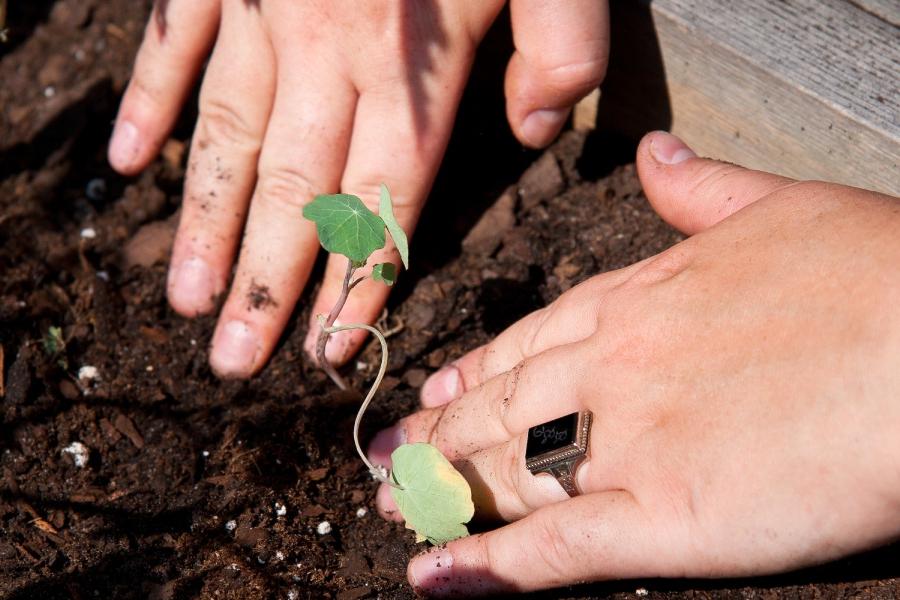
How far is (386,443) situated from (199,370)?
672 mm

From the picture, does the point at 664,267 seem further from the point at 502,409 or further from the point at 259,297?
the point at 259,297

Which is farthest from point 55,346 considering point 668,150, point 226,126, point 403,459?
point 668,150

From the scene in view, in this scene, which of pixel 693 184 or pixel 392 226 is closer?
pixel 392 226

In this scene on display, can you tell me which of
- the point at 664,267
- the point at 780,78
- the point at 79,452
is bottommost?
the point at 79,452

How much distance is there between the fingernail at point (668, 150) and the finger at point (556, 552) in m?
0.87

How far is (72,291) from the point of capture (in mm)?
2705

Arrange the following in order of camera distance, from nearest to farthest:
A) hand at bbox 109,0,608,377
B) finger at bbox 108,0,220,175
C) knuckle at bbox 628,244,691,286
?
1. knuckle at bbox 628,244,691,286
2. hand at bbox 109,0,608,377
3. finger at bbox 108,0,220,175

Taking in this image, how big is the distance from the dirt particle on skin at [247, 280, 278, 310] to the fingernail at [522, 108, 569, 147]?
0.90 meters

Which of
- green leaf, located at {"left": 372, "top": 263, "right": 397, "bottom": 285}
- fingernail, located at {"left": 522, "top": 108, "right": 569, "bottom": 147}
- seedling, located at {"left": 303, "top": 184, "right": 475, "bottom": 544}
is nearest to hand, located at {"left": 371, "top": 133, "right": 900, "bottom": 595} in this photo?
seedling, located at {"left": 303, "top": 184, "right": 475, "bottom": 544}

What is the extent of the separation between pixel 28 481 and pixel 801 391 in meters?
1.91

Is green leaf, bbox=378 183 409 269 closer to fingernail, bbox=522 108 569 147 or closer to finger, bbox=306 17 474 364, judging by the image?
finger, bbox=306 17 474 364

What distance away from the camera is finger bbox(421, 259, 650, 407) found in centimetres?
206

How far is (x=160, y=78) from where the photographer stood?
9.52 ft

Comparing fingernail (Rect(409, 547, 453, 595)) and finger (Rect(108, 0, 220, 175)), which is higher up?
finger (Rect(108, 0, 220, 175))
